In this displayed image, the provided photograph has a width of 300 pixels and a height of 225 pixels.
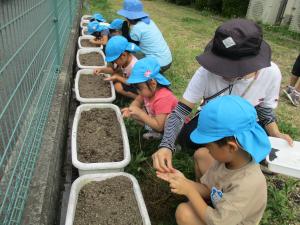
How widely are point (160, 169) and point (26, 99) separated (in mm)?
943

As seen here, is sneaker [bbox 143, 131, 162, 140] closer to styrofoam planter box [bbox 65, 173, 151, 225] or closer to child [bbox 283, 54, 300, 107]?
styrofoam planter box [bbox 65, 173, 151, 225]

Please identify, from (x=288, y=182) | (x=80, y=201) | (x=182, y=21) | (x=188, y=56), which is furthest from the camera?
(x=182, y=21)

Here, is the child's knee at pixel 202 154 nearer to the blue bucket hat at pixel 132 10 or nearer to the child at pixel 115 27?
the blue bucket hat at pixel 132 10

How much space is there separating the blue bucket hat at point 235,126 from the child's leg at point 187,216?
0.50m

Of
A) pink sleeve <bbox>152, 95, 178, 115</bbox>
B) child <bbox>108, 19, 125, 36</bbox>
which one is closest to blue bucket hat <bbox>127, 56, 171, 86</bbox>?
pink sleeve <bbox>152, 95, 178, 115</bbox>

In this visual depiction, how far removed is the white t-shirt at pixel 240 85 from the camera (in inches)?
93.0

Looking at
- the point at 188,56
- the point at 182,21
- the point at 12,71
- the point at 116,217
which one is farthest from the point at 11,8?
the point at 182,21

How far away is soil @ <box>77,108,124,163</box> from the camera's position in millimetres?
2568

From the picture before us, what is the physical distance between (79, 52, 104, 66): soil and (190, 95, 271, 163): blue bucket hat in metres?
3.06

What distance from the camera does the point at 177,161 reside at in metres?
2.82

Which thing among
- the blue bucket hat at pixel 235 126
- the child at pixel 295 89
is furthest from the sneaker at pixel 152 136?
the child at pixel 295 89

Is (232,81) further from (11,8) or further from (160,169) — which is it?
(11,8)

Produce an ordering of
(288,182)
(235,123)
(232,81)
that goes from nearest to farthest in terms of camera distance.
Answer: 1. (235,123)
2. (232,81)
3. (288,182)

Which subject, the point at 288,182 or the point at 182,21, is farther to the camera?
the point at 182,21
